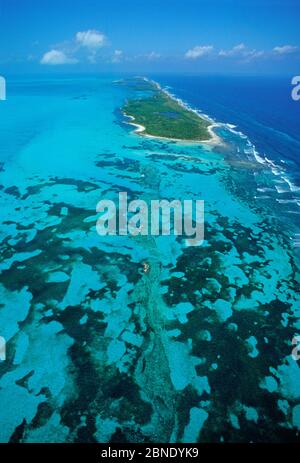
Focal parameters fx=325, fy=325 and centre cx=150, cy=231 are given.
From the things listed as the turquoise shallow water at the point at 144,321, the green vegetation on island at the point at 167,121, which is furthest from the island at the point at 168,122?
the turquoise shallow water at the point at 144,321

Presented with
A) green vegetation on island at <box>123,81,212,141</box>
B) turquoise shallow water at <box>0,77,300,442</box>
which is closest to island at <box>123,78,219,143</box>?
green vegetation on island at <box>123,81,212,141</box>

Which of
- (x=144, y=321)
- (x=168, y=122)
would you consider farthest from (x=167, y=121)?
(x=144, y=321)

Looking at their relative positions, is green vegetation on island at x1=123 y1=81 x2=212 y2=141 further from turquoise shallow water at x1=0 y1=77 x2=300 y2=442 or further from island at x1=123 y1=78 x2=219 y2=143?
turquoise shallow water at x1=0 y1=77 x2=300 y2=442

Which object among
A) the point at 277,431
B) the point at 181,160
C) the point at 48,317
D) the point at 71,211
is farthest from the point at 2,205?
the point at 277,431

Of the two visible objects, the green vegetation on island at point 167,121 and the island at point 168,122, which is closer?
A: the island at point 168,122

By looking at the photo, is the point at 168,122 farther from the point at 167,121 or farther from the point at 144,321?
the point at 144,321

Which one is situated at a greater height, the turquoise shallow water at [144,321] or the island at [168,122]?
the island at [168,122]

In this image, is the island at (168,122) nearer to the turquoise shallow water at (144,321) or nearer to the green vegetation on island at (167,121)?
the green vegetation on island at (167,121)

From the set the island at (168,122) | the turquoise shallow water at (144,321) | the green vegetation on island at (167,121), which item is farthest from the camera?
the green vegetation on island at (167,121)
